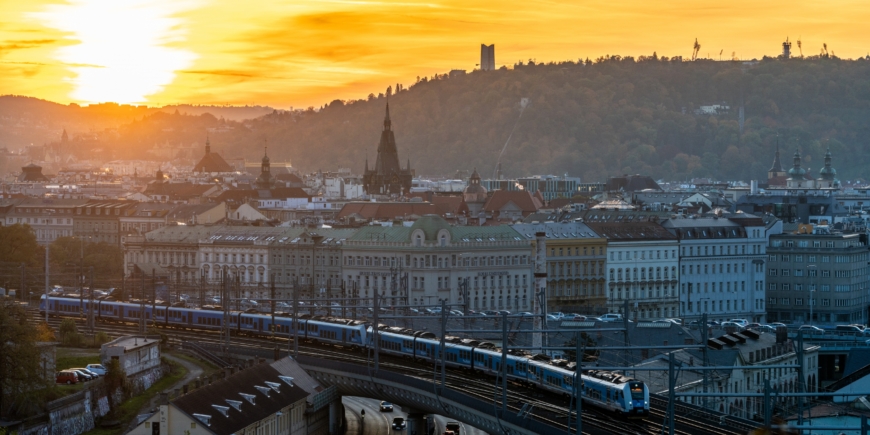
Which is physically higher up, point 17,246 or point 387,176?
point 387,176

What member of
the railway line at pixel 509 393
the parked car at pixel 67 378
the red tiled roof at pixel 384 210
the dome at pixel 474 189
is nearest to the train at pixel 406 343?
the railway line at pixel 509 393

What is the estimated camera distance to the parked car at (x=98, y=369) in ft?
178

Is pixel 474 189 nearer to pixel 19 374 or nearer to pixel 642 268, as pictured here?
pixel 642 268

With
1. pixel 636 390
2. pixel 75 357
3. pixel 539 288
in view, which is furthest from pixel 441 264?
pixel 636 390

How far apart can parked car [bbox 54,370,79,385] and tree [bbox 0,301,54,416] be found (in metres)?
2.78

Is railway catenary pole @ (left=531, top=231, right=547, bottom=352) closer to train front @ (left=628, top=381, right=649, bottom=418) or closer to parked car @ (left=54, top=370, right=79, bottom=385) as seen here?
parked car @ (left=54, top=370, right=79, bottom=385)

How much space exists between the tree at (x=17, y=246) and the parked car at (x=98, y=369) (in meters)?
38.6

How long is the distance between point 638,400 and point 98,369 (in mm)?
Result: 19538

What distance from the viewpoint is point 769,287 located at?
313ft

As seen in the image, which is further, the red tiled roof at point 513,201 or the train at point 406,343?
the red tiled roof at point 513,201

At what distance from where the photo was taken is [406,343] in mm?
59031

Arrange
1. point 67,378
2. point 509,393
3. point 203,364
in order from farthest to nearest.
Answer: point 203,364 < point 67,378 < point 509,393

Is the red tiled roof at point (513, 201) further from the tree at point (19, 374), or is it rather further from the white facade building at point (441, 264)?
the tree at point (19, 374)

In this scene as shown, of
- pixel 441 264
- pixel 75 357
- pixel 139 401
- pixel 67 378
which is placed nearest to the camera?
pixel 67 378
